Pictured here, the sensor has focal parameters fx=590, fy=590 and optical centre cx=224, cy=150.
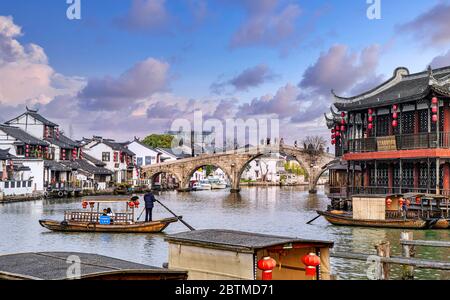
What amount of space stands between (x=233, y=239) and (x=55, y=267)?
3.68 m

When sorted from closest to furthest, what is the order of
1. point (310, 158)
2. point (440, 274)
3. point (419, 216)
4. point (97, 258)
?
point (97, 258), point (440, 274), point (419, 216), point (310, 158)

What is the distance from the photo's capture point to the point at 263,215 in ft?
129

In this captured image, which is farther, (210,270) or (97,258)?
(210,270)

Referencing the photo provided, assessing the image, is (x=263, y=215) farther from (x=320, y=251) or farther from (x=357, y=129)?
(x=320, y=251)

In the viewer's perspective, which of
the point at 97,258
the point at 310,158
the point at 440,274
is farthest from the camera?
the point at 310,158

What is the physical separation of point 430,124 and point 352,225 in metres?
7.16

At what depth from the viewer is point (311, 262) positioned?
34.1 ft

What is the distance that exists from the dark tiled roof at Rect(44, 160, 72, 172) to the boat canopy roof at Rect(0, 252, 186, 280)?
49.5m

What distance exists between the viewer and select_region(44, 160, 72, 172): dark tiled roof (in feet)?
187

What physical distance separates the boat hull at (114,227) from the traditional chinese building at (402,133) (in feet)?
43.0

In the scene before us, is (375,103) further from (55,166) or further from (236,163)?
(236,163)

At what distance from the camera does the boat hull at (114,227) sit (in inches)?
1056

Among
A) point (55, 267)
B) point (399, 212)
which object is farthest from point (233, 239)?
point (399, 212)
